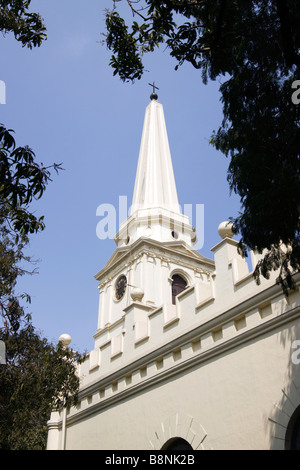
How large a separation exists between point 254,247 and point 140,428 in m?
7.55

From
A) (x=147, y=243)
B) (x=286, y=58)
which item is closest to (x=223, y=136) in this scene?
(x=286, y=58)

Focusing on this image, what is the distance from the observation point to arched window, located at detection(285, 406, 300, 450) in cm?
934

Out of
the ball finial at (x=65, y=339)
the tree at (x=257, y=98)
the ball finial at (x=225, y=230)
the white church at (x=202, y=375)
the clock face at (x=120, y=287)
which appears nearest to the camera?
the tree at (x=257, y=98)

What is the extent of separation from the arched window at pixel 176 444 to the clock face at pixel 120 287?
23.5 metres

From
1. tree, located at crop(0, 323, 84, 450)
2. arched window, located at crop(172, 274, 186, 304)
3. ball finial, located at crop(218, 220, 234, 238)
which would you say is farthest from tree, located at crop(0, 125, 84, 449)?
arched window, located at crop(172, 274, 186, 304)

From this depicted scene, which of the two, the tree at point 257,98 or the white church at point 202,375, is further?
the white church at point 202,375

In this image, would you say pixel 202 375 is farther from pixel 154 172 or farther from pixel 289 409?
pixel 154 172

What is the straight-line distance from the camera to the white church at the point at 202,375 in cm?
997

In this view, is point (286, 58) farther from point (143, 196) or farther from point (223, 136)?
point (143, 196)

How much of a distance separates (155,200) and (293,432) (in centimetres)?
3196

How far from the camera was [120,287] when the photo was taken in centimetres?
3656

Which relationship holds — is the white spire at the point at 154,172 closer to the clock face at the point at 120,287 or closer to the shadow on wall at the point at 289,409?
the clock face at the point at 120,287

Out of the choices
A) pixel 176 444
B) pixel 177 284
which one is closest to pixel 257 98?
pixel 176 444

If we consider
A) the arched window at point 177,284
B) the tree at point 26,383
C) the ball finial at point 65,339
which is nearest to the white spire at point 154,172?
the arched window at point 177,284
